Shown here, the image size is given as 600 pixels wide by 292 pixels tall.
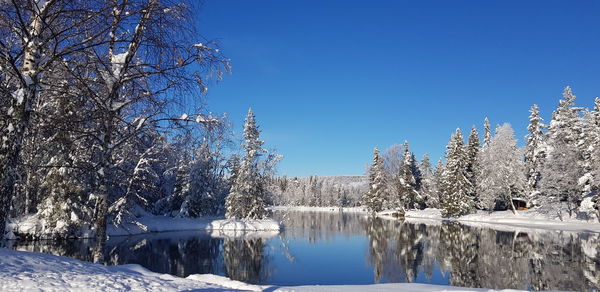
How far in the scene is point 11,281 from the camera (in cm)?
543

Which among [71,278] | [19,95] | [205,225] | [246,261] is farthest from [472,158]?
[19,95]

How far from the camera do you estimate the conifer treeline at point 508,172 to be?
41469 mm

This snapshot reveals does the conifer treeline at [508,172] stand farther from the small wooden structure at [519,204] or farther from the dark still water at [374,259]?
the dark still water at [374,259]

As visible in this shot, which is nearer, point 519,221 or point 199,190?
point 199,190

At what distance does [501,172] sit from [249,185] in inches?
1353

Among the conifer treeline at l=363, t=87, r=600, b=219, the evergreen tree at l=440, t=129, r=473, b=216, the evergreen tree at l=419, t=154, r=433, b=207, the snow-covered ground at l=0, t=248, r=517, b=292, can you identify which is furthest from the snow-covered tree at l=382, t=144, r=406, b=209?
the snow-covered ground at l=0, t=248, r=517, b=292

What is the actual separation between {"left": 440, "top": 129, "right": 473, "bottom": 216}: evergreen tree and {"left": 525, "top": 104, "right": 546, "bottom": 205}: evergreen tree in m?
7.94

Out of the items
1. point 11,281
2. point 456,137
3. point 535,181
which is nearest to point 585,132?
point 535,181

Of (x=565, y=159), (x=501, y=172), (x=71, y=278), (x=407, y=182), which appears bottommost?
(x=71, y=278)

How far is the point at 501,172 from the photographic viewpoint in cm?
5200

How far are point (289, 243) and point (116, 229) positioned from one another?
50.6 feet

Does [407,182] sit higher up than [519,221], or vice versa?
[407,182]

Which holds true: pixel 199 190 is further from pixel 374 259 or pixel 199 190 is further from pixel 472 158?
pixel 472 158

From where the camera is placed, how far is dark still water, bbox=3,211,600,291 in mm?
16000
